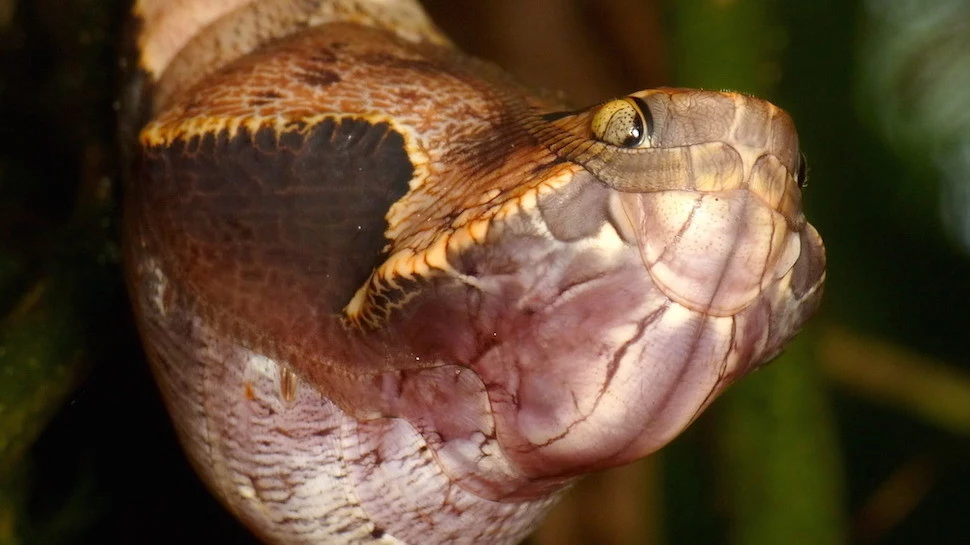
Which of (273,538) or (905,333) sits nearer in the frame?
(273,538)

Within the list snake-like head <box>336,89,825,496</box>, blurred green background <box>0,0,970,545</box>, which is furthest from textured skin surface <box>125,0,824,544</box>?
blurred green background <box>0,0,970,545</box>

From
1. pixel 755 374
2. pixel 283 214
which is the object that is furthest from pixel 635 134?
pixel 755 374

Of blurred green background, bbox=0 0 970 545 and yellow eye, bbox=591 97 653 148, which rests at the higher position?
yellow eye, bbox=591 97 653 148

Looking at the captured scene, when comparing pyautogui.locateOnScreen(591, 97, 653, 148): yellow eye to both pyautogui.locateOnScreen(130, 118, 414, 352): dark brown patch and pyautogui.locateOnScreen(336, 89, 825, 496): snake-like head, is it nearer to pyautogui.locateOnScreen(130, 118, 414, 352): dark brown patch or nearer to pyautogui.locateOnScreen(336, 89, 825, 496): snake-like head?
pyautogui.locateOnScreen(336, 89, 825, 496): snake-like head

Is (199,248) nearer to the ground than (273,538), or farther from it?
farther from it

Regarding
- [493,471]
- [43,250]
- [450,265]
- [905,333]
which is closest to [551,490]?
[493,471]

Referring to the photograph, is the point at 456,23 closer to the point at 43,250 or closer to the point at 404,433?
the point at 43,250
